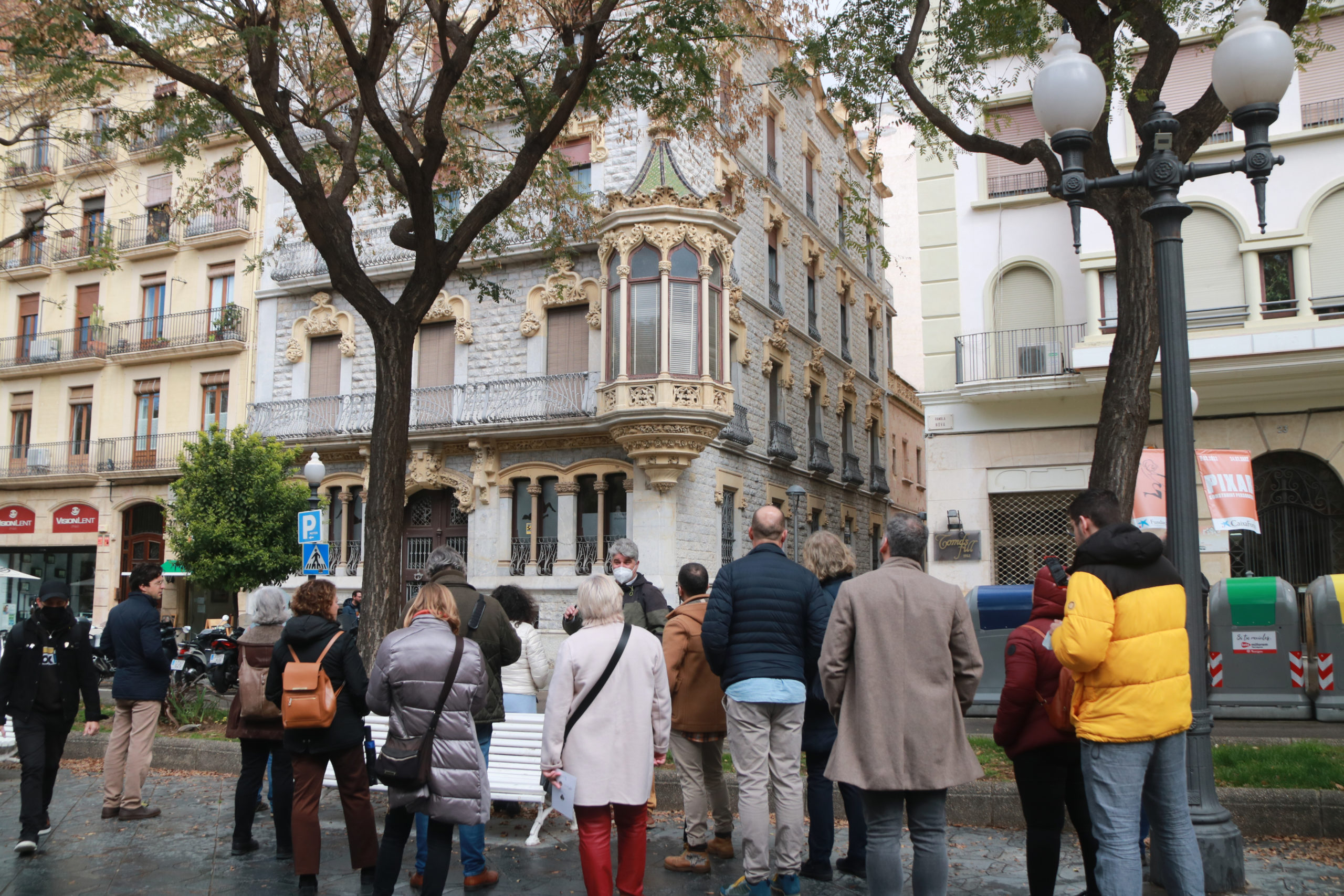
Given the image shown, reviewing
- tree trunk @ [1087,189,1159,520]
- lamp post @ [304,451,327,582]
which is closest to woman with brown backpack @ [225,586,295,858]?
tree trunk @ [1087,189,1159,520]

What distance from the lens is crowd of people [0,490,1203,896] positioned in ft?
16.1

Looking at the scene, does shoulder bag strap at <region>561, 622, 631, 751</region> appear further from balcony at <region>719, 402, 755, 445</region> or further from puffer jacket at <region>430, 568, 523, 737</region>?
balcony at <region>719, 402, 755, 445</region>

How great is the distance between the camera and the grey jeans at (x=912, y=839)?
5188 millimetres

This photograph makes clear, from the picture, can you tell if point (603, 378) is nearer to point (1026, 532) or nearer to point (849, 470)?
point (1026, 532)

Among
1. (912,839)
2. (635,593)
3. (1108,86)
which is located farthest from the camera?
(1108,86)

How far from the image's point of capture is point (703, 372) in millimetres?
21625

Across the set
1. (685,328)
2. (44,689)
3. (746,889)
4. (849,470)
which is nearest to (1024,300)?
(685,328)

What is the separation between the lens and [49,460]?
31844 millimetres

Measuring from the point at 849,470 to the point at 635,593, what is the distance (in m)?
23.1

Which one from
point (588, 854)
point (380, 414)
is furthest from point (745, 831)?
point (380, 414)

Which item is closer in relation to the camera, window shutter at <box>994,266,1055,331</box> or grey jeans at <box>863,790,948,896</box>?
grey jeans at <box>863,790,948,896</box>

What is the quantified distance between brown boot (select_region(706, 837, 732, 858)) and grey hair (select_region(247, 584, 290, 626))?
340 centimetres

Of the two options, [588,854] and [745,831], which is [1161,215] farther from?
[588,854]

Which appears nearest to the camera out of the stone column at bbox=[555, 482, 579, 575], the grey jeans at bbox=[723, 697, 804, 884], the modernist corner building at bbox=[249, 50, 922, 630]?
the grey jeans at bbox=[723, 697, 804, 884]
